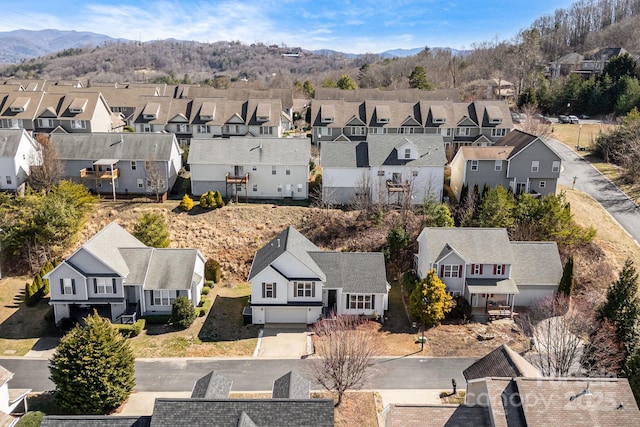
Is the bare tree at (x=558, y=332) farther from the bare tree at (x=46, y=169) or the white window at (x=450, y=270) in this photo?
A: the bare tree at (x=46, y=169)

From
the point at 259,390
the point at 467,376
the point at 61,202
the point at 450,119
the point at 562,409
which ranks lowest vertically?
the point at 259,390

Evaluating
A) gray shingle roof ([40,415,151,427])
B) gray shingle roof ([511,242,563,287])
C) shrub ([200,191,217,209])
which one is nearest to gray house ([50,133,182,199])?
shrub ([200,191,217,209])

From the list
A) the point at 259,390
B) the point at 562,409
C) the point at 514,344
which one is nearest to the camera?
the point at 562,409

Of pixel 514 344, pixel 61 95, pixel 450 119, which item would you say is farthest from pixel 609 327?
pixel 61 95

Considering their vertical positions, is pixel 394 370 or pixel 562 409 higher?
pixel 562 409

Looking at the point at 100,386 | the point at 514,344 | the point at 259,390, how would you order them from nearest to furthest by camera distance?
the point at 100,386
the point at 259,390
the point at 514,344

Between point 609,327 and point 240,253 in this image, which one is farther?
point 240,253

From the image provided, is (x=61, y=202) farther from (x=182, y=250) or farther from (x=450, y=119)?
(x=450, y=119)

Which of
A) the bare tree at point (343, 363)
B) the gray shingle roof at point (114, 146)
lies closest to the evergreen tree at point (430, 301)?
the bare tree at point (343, 363)
